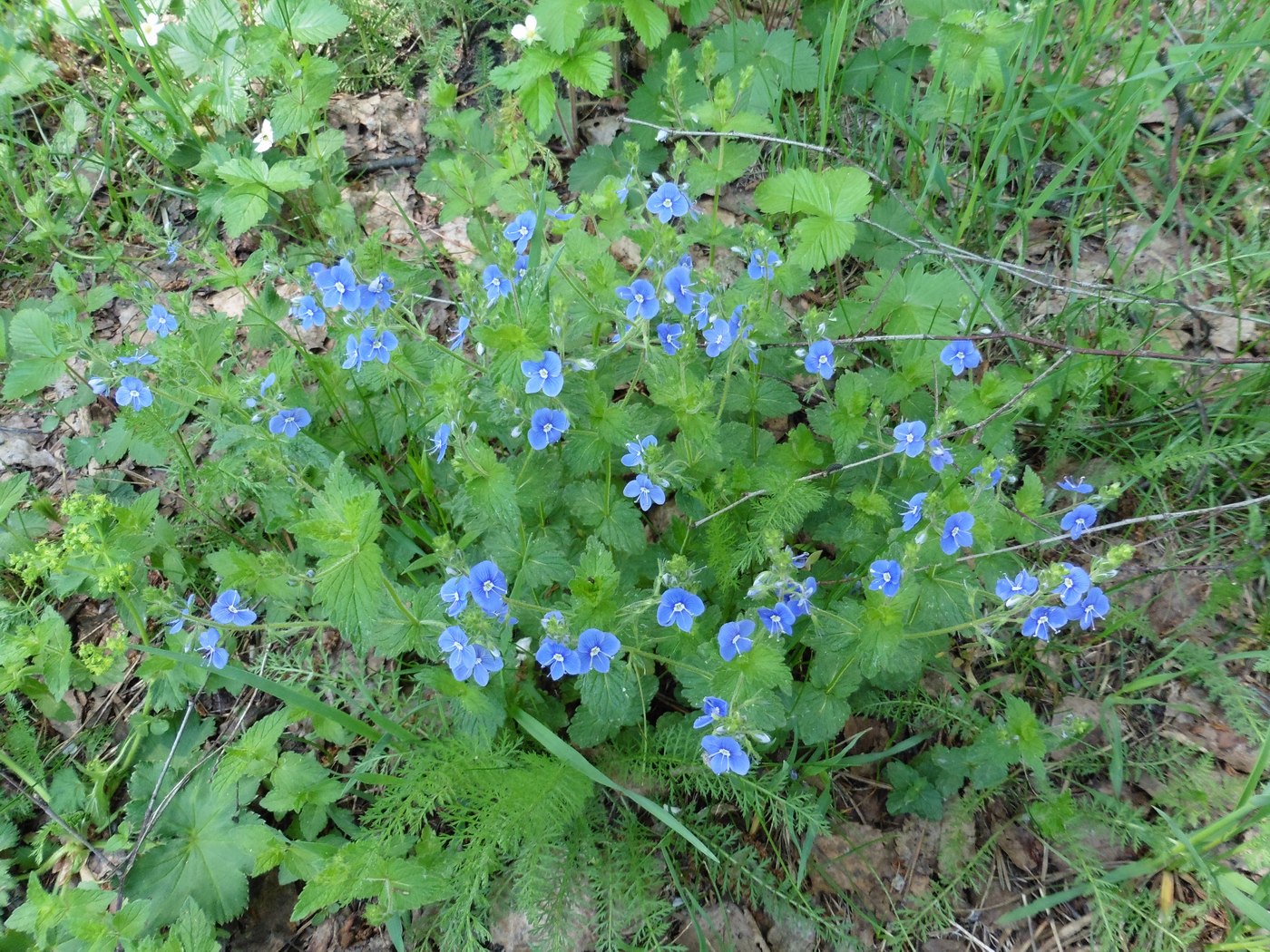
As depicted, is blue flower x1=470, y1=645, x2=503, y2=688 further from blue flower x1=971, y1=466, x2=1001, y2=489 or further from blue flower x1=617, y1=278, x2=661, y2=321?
blue flower x1=971, y1=466, x2=1001, y2=489

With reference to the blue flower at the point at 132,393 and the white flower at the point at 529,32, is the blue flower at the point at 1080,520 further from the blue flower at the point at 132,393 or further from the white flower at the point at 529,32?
the blue flower at the point at 132,393

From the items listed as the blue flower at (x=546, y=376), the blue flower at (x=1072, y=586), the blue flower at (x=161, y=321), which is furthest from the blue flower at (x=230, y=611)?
the blue flower at (x=1072, y=586)

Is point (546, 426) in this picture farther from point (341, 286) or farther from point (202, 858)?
point (202, 858)

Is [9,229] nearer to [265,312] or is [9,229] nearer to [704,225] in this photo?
[265,312]

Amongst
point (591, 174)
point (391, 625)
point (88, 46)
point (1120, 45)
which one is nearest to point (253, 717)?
point (391, 625)

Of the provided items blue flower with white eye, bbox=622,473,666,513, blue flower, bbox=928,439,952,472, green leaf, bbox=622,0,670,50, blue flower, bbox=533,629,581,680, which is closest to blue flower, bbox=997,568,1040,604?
blue flower, bbox=928,439,952,472

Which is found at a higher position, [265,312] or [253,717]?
[265,312]
